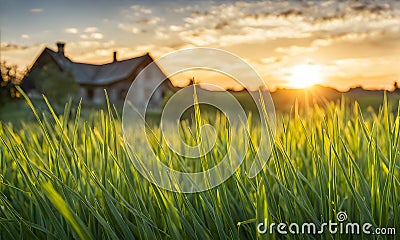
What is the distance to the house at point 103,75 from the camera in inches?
1159

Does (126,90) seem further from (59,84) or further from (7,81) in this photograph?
(7,81)

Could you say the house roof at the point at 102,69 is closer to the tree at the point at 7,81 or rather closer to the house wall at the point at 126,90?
the house wall at the point at 126,90

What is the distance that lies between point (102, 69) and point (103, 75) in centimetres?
154

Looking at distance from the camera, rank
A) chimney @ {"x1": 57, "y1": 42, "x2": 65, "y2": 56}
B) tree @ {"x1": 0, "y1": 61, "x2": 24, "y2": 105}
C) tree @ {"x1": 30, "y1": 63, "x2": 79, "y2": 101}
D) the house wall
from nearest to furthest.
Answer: tree @ {"x1": 0, "y1": 61, "x2": 24, "y2": 105} < tree @ {"x1": 30, "y1": 63, "x2": 79, "y2": 101} < chimney @ {"x1": 57, "y1": 42, "x2": 65, "y2": 56} < the house wall

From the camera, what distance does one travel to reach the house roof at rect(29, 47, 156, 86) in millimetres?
29859

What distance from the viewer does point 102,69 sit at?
108ft

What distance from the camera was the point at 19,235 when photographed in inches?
43.0

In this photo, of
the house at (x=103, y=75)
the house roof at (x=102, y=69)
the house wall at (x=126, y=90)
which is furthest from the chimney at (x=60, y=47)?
the house wall at (x=126, y=90)

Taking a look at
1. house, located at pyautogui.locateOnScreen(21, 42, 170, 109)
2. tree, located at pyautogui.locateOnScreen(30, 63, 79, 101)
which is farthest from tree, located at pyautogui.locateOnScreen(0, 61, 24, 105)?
house, located at pyautogui.locateOnScreen(21, 42, 170, 109)

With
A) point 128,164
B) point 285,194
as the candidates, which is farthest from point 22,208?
point 285,194

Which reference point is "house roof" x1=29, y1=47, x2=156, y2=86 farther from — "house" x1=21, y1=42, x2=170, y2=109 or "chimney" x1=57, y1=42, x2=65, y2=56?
"chimney" x1=57, y1=42, x2=65, y2=56

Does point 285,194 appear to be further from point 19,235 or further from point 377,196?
point 19,235

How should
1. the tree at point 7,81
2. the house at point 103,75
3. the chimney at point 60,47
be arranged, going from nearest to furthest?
the tree at point 7,81, the chimney at point 60,47, the house at point 103,75

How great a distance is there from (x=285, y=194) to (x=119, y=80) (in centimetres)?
2949
